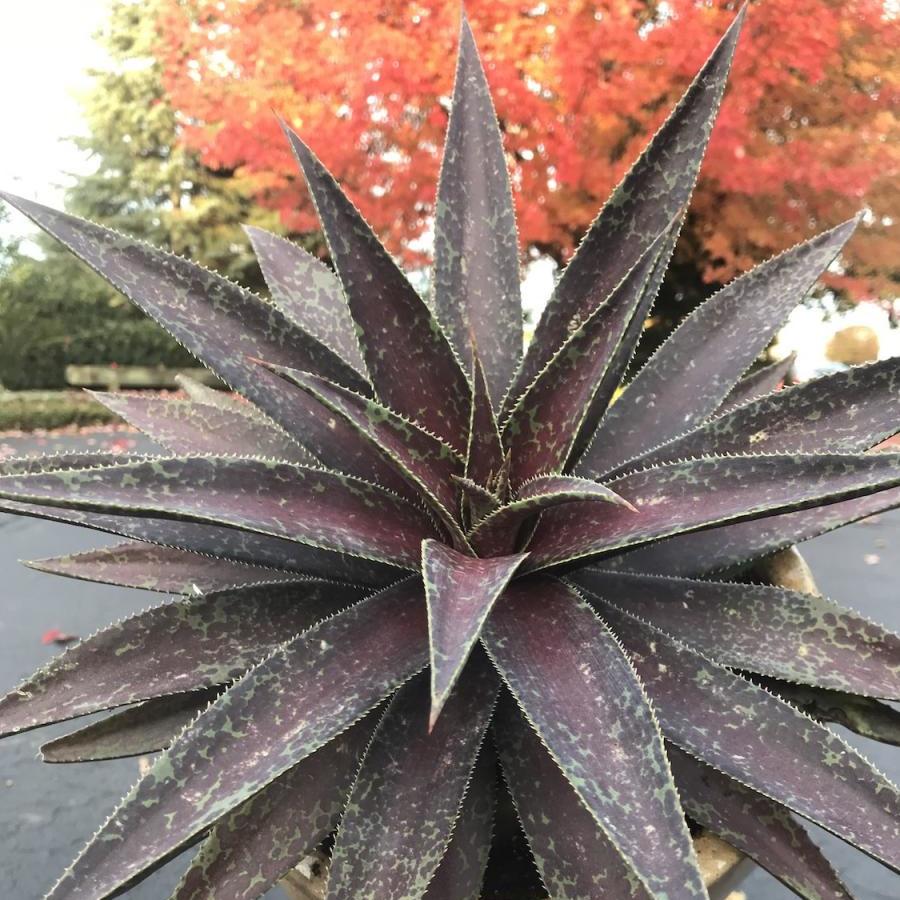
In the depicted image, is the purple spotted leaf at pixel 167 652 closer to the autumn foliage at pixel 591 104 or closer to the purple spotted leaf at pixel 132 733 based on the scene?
the purple spotted leaf at pixel 132 733

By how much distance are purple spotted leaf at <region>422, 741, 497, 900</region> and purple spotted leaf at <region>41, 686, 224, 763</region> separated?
0.32 m

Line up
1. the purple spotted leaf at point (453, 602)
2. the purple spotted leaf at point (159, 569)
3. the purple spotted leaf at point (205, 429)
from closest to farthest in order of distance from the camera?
1. the purple spotted leaf at point (453, 602)
2. the purple spotted leaf at point (159, 569)
3. the purple spotted leaf at point (205, 429)

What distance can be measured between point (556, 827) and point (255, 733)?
31cm

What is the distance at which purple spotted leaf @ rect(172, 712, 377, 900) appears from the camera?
0.82 meters

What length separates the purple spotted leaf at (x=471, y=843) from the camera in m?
0.82

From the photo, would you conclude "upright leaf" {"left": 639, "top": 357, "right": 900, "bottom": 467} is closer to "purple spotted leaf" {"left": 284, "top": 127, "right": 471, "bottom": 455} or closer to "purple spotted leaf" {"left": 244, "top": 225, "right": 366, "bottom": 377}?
"purple spotted leaf" {"left": 284, "top": 127, "right": 471, "bottom": 455}

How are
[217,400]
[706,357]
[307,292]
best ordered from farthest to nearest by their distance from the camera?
[217,400]
[307,292]
[706,357]

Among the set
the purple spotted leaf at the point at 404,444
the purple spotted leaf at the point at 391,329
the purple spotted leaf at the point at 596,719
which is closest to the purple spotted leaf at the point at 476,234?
the purple spotted leaf at the point at 391,329

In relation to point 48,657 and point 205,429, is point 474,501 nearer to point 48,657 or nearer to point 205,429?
point 205,429

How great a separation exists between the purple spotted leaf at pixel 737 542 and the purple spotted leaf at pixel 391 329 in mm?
254

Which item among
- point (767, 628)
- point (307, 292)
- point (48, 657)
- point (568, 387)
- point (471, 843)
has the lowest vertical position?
point (48, 657)

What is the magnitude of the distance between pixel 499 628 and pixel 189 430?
63cm

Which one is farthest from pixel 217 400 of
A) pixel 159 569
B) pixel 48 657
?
pixel 48 657

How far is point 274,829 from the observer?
0.83 metres
